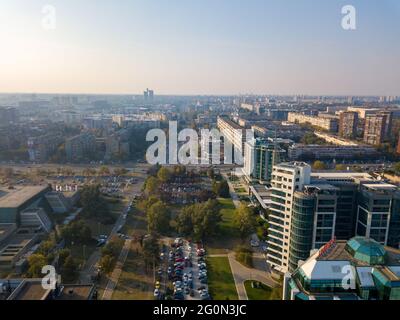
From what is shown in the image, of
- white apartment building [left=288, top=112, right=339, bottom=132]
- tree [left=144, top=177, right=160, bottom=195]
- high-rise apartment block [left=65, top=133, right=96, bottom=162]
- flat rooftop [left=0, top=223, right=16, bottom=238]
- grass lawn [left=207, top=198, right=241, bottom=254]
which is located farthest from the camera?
white apartment building [left=288, top=112, right=339, bottom=132]

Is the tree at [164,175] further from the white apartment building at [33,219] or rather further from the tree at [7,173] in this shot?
the tree at [7,173]

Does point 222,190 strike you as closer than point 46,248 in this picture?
No

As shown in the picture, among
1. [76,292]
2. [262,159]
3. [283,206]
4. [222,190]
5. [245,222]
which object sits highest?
[283,206]

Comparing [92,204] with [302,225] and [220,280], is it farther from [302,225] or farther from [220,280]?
[302,225]

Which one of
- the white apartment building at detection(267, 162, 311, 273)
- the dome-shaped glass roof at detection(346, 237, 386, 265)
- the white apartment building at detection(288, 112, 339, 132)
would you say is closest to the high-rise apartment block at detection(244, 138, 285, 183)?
the white apartment building at detection(267, 162, 311, 273)

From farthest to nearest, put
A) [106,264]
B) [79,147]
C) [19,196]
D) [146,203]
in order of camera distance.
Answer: [79,147], [146,203], [19,196], [106,264]

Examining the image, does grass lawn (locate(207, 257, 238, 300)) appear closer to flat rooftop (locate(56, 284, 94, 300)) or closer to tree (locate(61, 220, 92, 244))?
flat rooftop (locate(56, 284, 94, 300))

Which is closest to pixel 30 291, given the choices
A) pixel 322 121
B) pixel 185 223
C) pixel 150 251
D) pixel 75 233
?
pixel 150 251

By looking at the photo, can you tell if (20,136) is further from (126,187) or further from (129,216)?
(129,216)
